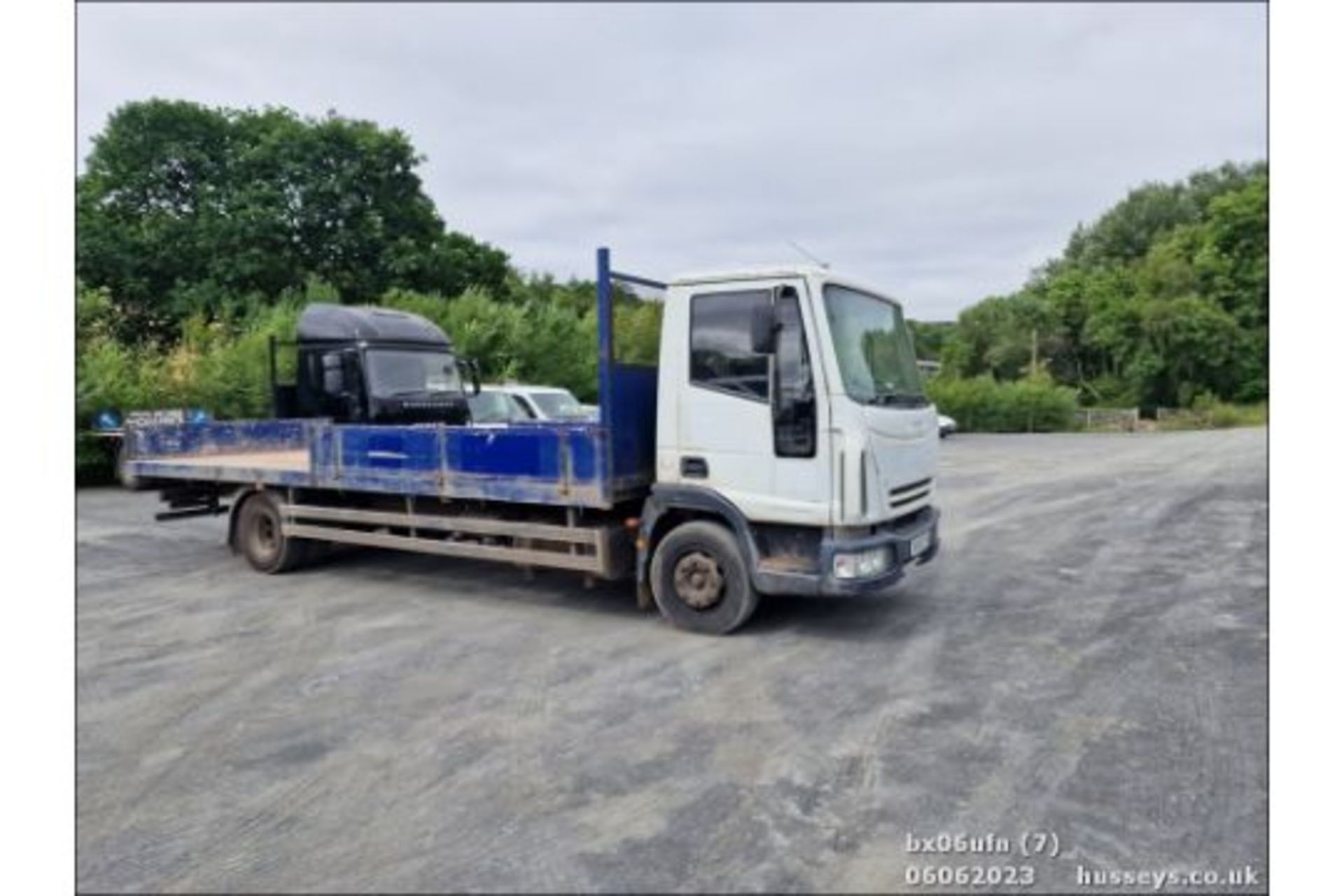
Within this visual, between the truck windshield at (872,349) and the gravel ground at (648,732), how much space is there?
1.76 m

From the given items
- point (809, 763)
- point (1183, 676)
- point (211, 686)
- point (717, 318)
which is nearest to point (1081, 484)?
point (1183, 676)

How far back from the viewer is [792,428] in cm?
530

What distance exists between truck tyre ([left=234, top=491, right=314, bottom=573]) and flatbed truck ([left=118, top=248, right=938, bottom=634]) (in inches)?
36.0

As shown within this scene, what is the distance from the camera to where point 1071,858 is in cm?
306

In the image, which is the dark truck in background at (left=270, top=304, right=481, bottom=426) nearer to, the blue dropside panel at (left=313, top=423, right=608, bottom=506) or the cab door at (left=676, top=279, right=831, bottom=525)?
the blue dropside panel at (left=313, top=423, right=608, bottom=506)

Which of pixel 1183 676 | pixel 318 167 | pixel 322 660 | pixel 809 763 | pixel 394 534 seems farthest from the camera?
pixel 318 167

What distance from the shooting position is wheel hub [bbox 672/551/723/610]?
5.70m

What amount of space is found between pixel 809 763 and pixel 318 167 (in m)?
27.7

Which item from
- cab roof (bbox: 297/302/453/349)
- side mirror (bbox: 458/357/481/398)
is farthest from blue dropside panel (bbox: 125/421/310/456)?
side mirror (bbox: 458/357/481/398)

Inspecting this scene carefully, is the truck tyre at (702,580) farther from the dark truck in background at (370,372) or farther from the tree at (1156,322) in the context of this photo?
the tree at (1156,322)

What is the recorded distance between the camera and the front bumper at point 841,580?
5.23m

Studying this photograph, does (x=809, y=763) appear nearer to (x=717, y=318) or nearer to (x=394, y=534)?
(x=717, y=318)

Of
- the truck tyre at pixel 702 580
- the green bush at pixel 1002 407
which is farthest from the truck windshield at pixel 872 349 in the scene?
the green bush at pixel 1002 407

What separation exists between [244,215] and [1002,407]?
3052cm
